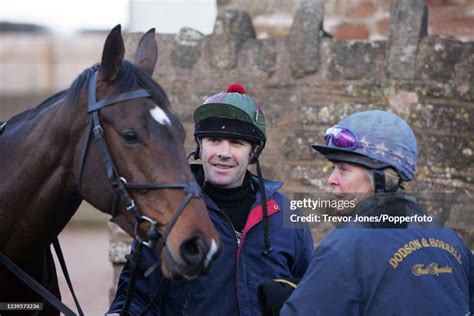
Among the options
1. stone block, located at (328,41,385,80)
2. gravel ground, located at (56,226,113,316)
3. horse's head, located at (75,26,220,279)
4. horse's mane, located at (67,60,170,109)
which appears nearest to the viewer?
horse's head, located at (75,26,220,279)

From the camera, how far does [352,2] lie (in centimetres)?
700

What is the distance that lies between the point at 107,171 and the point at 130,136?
164 mm

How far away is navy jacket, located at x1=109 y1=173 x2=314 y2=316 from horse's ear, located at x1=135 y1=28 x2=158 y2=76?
0.61 meters

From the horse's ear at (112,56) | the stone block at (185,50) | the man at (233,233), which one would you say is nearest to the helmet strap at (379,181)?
the man at (233,233)

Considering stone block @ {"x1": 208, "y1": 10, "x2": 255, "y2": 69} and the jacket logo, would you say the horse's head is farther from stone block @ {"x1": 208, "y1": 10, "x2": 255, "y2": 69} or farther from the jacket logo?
stone block @ {"x1": 208, "y1": 10, "x2": 255, "y2": 69}

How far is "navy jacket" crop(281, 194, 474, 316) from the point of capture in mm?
2574

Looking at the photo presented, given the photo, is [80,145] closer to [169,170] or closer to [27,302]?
[169,170]

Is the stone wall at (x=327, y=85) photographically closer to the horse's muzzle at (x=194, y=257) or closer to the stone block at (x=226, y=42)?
the stone block at (x=226, y=42)

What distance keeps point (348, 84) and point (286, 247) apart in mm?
2339

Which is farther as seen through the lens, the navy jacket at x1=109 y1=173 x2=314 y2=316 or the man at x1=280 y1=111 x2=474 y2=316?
the navy jacket at x1=109 y1=173 x2=314 y2=316

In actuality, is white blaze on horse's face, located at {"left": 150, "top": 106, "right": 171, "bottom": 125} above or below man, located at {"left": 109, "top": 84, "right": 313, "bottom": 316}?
above

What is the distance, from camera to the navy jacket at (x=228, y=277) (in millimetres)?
3275

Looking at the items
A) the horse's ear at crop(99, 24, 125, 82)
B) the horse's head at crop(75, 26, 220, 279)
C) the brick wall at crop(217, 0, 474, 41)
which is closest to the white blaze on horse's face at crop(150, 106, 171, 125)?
the horse's head at crop(75, 26, 220, 279)

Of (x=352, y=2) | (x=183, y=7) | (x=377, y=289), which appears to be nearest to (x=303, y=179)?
(x=183, y=7)
